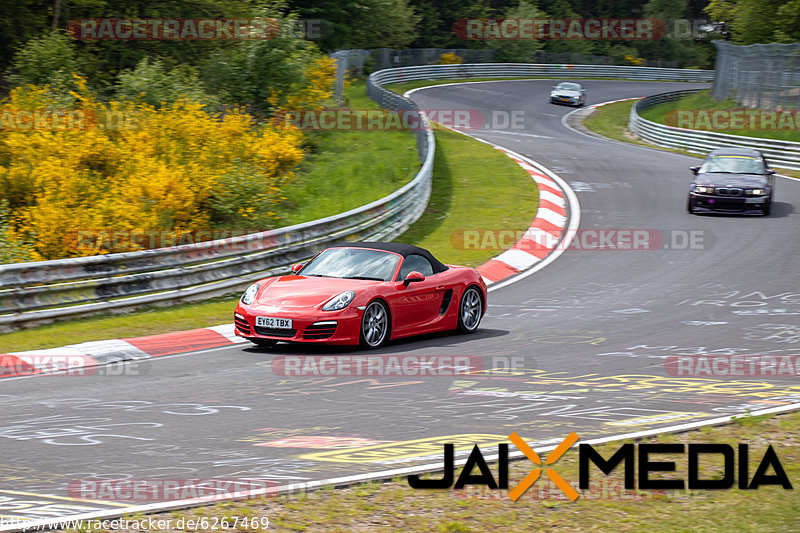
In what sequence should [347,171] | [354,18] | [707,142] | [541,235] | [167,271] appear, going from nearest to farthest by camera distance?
[167,271]
[541,235]
[347,171]
[707,142]
[354,18]

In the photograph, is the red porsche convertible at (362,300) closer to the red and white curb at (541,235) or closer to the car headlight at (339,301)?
the car headlight at (339,301)

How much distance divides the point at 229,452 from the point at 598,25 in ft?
284

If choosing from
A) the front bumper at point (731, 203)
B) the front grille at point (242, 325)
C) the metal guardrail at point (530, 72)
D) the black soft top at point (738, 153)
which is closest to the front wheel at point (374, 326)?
the front grille at point (242, 325)

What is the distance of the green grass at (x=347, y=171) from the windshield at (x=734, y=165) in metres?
7.52

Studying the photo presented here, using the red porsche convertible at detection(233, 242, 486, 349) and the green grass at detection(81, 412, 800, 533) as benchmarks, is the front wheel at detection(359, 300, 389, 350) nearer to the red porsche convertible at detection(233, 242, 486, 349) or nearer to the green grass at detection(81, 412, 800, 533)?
the red porsche convertible at detection(233, 242, 486, 349)

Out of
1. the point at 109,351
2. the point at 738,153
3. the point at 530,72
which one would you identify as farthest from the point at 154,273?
the point at 530,72

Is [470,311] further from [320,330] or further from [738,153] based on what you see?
[738,153]

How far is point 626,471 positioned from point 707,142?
2982 centimetres

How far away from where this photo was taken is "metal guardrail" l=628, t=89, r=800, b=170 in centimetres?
2962

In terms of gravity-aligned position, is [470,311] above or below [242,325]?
below

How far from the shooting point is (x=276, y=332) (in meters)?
10.1

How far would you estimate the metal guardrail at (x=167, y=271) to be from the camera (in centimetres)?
1162

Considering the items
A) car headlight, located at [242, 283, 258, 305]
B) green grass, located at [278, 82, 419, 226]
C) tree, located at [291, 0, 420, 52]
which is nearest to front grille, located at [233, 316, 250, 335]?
car headlight, located at [242, 283, 258, 305]

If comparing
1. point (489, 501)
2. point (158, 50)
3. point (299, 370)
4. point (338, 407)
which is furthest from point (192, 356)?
point (158, 50)
